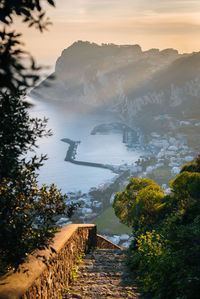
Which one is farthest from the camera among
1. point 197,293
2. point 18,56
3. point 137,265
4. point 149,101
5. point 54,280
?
point 149,101

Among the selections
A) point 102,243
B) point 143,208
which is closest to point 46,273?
point 143,208

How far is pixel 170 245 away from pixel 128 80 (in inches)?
5391

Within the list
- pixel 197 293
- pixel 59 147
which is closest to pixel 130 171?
pixel 59 147

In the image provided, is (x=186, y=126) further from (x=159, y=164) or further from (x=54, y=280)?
(x=54, y=280)

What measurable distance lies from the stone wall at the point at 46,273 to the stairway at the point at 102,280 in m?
0.25

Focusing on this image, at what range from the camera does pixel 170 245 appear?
189 inches

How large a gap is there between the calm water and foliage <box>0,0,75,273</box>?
30.6 meters

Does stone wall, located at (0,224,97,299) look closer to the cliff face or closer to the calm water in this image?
the calm water

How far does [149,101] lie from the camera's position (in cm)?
12281

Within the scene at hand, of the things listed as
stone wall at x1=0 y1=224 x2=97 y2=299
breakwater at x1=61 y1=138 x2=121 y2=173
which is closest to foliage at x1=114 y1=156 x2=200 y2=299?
stone wall at x1=0 y1=224 x2=97 y2=299

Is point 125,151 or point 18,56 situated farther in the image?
point 125,151

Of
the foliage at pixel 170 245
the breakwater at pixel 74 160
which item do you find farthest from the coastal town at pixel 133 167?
the foliage at pixel 170 245

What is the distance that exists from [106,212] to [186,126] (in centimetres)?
5864

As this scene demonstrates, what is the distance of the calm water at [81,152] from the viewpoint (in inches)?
2329
